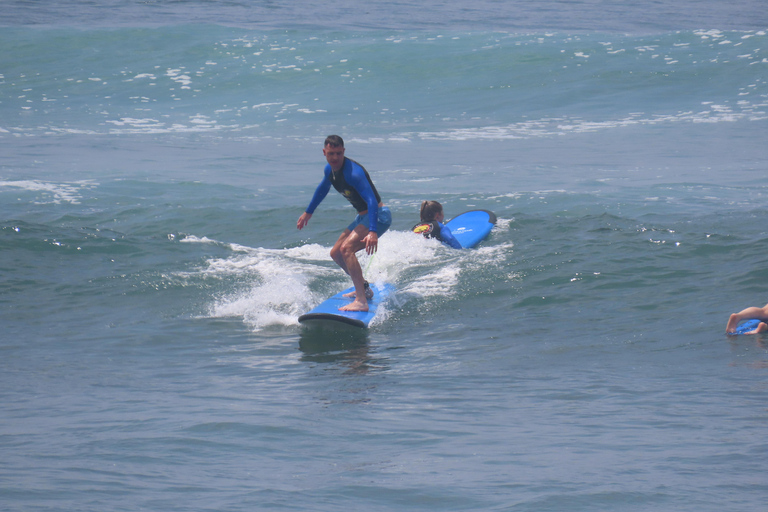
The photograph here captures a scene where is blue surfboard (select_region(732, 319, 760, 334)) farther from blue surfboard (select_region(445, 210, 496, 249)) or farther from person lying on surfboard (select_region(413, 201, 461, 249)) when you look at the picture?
blue surfboard (select_region(445, 210, 496, 249))

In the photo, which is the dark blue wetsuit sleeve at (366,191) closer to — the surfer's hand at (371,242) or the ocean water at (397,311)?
the surfer's hand at (371,242)

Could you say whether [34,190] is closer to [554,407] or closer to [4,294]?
[4,294]

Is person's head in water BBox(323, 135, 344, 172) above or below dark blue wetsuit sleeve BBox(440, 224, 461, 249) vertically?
above

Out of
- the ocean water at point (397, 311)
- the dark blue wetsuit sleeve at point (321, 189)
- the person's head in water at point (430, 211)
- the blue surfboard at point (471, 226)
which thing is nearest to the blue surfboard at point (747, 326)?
the ocean water at point (397, 311)

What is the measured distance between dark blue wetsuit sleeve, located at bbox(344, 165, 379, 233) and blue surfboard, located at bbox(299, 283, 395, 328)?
0.89 metres

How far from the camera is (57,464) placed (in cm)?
432

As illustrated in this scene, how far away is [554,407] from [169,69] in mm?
28987

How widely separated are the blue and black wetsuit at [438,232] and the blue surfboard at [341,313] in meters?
2.12

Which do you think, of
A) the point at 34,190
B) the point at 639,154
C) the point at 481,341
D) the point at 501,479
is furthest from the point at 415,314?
the point at 639,154

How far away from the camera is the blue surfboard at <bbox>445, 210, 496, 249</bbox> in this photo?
11062 millimetres

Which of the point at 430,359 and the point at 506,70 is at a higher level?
the point at 506,70

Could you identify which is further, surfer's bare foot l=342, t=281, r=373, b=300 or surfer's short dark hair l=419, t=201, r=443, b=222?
surfer's short dark hair l=419, t=201, r=443, b=222

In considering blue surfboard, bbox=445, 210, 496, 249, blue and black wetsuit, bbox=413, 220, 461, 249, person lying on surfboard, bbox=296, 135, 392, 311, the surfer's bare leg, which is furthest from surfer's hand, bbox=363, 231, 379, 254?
blue surfboard, bbox=445, 210, 496, 249

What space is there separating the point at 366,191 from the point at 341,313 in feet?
4.09
